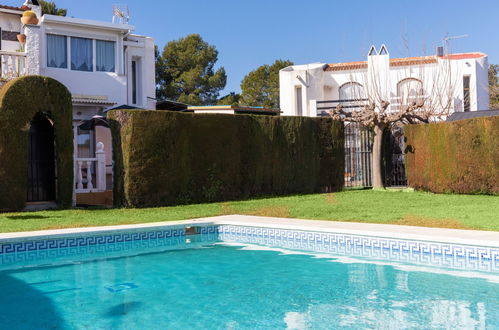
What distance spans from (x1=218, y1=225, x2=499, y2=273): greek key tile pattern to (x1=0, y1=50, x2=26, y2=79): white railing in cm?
1204

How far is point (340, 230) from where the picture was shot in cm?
945

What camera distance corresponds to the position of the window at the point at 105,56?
22.4 meters

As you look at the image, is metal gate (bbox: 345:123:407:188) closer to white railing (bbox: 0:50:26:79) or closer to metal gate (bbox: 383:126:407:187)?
metal gate (bbox: 383:126:407:187)

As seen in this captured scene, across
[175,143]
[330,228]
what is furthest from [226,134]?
[330,228]

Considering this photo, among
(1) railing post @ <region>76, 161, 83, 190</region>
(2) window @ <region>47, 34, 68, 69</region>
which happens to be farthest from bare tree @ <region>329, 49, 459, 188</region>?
(2) window @ <region>47, 34, 68, 69</region>

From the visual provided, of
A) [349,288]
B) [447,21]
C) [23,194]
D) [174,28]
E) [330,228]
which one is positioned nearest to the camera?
[349,288]

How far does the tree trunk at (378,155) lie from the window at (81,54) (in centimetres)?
1298

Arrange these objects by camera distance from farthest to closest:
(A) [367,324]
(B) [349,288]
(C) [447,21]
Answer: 1. (C) [447,21]
2. (B) [349,288]
3. (A) [367,324]

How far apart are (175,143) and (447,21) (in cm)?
1595

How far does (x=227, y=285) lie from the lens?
280 inches

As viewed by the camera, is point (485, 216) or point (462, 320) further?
point (485, 216)

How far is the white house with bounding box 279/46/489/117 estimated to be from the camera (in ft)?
99.5

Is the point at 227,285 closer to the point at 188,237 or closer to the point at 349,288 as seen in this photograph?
the point at 349,288

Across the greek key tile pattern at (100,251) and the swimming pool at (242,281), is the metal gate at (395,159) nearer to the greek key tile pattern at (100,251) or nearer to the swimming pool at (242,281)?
the swimming pool at (242,281)
